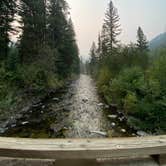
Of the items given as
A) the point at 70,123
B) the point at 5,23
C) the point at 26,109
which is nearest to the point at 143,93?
the point at 70,123

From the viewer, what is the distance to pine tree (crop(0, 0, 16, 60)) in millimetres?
15445

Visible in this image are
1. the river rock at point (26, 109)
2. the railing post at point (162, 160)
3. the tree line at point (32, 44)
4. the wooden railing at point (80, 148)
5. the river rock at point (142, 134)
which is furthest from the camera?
the tree line at point (32, 44)

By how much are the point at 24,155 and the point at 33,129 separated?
6.79m

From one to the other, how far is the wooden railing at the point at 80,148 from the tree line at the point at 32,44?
989 cm

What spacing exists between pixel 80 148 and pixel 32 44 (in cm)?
1983

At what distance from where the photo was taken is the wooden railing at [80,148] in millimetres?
1264

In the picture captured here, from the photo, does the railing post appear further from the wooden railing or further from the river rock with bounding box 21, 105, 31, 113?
the river rock with bounding box 21, 105, 31, 113

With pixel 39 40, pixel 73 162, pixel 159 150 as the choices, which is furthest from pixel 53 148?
pixel 39 40

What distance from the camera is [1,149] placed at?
1.28 meters

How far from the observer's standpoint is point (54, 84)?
2095 cm

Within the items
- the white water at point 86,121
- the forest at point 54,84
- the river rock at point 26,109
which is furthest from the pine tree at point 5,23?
the white water at point 86,121

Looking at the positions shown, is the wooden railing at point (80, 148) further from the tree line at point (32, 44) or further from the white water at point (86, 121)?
the tree line at point (32, 44)

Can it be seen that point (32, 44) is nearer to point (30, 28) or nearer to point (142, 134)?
point (30, 28)

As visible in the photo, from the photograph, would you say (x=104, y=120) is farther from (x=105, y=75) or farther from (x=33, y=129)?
(x=105, y=75)
